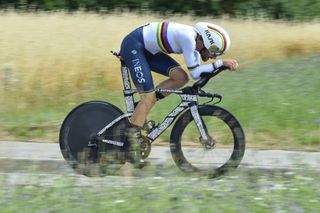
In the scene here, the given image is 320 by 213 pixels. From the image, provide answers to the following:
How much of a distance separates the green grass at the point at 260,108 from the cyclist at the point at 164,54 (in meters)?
2.07

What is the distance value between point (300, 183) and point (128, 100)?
86.6 inches

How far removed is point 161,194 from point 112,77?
22.8 ft

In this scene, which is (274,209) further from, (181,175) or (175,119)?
(175,119)

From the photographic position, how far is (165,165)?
729 centimetres

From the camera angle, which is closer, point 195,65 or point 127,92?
point 195,65

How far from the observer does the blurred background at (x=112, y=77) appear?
10016 mm

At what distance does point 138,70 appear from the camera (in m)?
7.45

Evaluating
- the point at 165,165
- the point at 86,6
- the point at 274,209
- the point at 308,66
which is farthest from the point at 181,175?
the point at 86,6

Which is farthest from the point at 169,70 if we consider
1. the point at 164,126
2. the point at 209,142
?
the point at 209,142

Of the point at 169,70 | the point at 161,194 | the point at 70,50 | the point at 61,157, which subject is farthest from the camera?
the point at 70,50

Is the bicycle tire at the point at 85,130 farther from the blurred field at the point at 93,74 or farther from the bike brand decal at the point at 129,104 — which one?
the blurred field at the point at 93,74

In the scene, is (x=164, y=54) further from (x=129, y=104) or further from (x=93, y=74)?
(x=93, y=74)

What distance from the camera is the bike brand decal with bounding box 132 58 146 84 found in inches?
293

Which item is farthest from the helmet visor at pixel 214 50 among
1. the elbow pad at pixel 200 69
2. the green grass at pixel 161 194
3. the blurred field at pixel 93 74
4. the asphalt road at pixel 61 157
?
the blurred field at pixel 93 74
